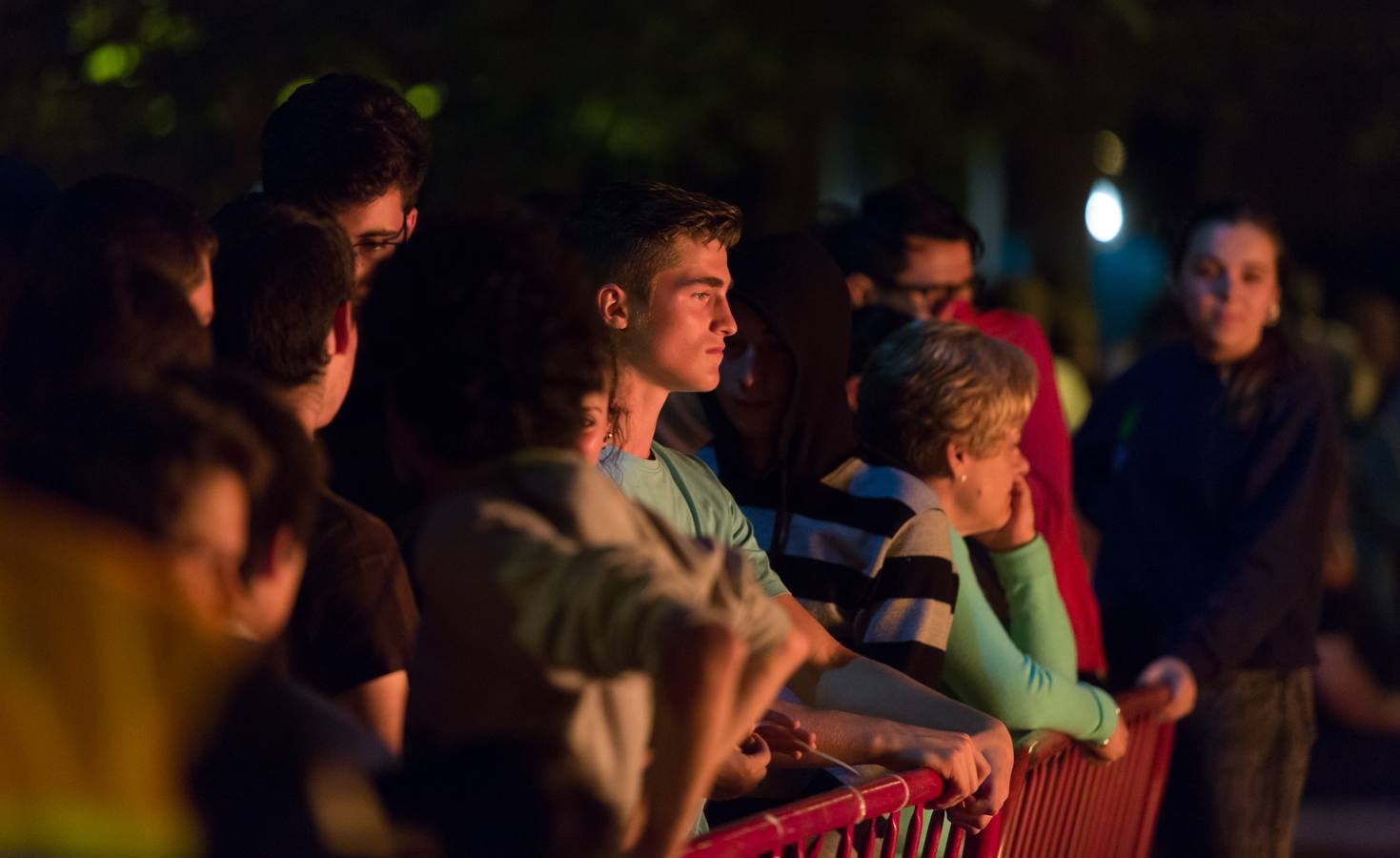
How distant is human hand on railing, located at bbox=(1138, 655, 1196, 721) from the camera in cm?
495

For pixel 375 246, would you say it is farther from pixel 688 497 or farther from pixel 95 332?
pixel 95 332

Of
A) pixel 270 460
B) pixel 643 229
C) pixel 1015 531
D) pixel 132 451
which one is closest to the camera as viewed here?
pixel 132 451

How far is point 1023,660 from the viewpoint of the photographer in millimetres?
3861

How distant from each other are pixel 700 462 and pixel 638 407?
225 millimetres

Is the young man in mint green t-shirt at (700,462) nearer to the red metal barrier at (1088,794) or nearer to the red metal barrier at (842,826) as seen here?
the red metal barrier at (842,826)

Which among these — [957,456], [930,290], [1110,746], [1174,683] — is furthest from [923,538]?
[930,290]

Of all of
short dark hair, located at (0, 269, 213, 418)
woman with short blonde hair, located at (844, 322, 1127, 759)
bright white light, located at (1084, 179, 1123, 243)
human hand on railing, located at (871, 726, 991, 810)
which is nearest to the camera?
short dark hair, located at (0, 269, 213, 418)

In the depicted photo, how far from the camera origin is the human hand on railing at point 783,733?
3.04 m

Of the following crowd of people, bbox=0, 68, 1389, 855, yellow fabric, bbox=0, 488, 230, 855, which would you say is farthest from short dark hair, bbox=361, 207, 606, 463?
yellow fabric, bbox=0, 488, 230, 855

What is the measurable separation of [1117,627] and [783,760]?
2536 millimetres

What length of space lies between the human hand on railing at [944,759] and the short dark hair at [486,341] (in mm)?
Result: 1240

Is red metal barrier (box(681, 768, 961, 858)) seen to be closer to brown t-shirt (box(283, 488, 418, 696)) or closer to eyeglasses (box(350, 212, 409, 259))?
brown t-shirt (box(283, 488, 418, 696))

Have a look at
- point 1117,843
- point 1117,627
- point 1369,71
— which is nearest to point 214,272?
point 1117,843

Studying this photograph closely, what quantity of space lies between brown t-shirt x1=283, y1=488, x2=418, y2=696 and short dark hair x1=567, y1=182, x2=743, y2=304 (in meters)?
1.06
